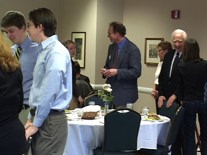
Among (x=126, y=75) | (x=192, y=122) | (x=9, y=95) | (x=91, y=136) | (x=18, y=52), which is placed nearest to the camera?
(x=9, y=95)

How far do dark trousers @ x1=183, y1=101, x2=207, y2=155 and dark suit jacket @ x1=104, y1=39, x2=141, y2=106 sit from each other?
71 cm

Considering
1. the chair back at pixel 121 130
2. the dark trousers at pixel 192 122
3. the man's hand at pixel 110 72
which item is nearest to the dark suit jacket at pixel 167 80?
the dark trousers at pixel 192 122

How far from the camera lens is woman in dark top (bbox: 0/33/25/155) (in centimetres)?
216

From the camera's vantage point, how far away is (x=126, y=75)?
16.2ft

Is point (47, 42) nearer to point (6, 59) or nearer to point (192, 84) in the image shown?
point (6, 59)

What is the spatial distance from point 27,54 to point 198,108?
2365 mm

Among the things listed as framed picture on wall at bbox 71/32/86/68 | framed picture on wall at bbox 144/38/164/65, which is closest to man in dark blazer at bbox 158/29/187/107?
framed picture on wall at bbox 144/38/164/65

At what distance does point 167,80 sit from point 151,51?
5.55 ft

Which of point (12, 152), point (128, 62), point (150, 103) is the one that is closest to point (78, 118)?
point (128, 62)

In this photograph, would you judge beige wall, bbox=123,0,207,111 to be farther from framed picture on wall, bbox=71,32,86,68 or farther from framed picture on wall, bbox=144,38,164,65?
framed picture on wall, bbox=71,32,86,68

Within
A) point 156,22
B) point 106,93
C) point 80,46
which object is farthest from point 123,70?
point 80,46

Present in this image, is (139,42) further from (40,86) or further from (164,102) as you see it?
(40,86)

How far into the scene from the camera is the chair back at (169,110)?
4495mm

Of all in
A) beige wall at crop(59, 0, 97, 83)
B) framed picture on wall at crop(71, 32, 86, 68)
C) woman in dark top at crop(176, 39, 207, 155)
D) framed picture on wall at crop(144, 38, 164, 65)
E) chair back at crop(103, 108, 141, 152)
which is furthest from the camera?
framed picture on wall at crop(71, 32, 86, 68)
